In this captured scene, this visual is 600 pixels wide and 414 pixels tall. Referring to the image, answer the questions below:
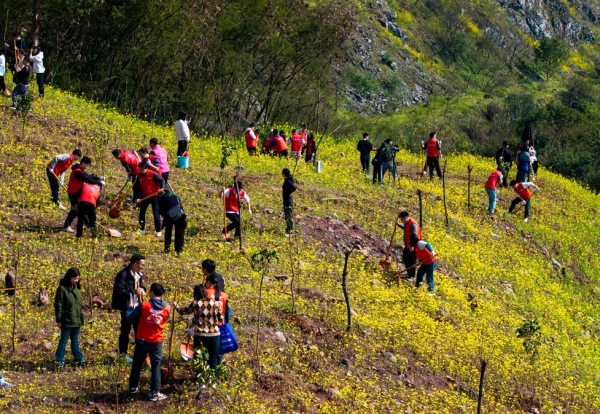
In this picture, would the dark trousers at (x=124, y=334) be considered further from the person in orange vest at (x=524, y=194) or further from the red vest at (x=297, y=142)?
the red vest at (x=297, y=142)

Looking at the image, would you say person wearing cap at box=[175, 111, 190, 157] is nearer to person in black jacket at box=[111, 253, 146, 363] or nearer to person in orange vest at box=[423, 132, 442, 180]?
person in orange vest at box=[423, 132, 442, 180]

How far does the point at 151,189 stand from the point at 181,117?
6907 mm

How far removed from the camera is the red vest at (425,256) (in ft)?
59.4

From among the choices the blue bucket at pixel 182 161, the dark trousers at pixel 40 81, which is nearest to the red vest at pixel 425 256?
the blue bucket at pixel 182 161

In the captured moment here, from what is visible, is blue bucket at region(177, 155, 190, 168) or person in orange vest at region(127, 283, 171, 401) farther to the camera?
blue bucket at region(177, 155, 190, 168)

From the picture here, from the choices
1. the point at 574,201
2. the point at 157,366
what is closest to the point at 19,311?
the point at 157,366

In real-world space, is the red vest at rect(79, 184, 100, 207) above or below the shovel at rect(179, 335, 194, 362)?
above

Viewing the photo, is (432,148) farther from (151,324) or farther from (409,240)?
(151,324)

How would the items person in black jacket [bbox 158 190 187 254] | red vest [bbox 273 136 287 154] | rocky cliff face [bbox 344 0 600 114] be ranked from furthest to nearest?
rocky cliff face [bbox 344 0 600 114]
red vest [bbox 273 136 287 154]
person in black jacket [bbox 158 190 187 254]

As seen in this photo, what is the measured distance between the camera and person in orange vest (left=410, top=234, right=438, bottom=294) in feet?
59.4

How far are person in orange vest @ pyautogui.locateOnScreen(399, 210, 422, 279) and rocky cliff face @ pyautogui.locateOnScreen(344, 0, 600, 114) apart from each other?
5461 cm

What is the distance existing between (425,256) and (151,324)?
8458 millimetres

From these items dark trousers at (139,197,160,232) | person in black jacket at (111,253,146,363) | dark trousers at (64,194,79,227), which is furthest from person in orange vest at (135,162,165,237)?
person in black jacket at (111,253,146,363)

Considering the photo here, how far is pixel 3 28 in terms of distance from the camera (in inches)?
1278
